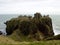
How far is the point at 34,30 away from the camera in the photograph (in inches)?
2810

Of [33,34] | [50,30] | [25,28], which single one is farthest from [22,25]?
[50,30]

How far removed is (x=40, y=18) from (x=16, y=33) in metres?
12.3

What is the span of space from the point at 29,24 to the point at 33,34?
4.66 meters

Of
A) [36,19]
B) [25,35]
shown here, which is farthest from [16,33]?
[36,19]

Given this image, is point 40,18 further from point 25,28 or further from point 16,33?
point 16,33

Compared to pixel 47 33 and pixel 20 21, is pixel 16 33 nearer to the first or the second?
pixel 20 21

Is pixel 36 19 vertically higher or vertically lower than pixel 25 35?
higher

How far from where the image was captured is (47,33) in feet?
240

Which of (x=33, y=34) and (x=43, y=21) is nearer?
(x=33, y=34)

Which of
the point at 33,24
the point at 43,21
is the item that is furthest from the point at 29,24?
the point at 43,21

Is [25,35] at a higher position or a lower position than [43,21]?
lower

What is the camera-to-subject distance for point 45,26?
7419 centimetres

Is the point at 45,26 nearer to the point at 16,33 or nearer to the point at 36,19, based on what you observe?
the point at 36,19

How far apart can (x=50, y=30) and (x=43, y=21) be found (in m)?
4.66
